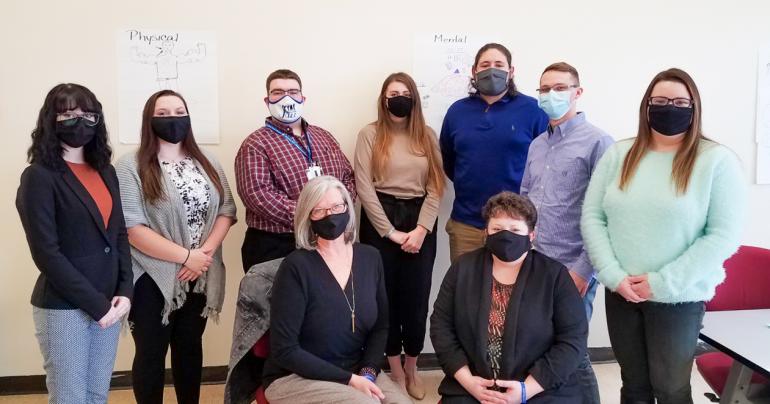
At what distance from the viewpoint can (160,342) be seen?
214 cm

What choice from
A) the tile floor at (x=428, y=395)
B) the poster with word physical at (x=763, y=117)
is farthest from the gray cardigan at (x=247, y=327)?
the poster with word physical at (x=763, y=117)

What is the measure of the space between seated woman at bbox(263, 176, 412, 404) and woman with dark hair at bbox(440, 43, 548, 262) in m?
0.79

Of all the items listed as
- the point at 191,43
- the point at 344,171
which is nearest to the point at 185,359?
the point at 344,171

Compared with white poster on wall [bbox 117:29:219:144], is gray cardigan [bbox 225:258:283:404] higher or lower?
lower

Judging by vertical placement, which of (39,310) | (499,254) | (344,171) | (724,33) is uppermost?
(724,33)

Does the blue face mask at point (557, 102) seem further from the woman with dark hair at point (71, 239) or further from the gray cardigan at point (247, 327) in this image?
the woman with dark hair at point (71, 239)

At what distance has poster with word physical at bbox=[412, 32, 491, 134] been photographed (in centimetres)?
295

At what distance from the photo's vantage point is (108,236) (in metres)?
1.79

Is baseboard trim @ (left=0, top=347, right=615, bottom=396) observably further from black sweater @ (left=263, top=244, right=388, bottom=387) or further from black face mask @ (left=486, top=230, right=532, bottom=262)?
black face mask @ (left=486, top=230, right=532, bottom=262)

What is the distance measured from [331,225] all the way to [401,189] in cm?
82

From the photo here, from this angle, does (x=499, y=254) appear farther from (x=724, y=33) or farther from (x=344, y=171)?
(x=724, y=33)

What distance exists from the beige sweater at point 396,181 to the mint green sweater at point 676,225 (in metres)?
0.98

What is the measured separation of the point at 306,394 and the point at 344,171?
1.16m

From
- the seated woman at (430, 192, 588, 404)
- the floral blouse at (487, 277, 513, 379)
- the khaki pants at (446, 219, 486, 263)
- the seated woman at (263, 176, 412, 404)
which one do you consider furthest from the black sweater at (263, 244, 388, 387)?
the khaki pants at (446, 219, 486, 263)
